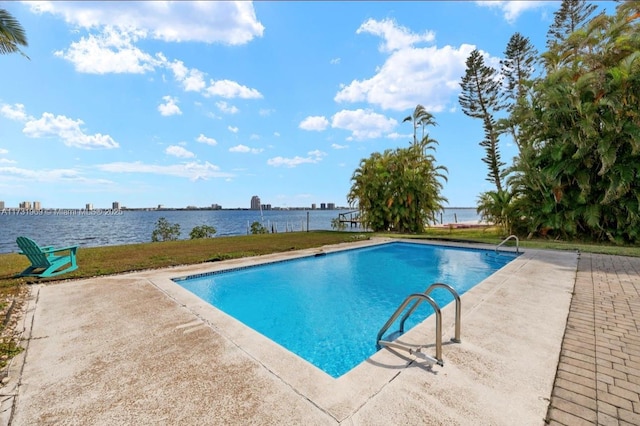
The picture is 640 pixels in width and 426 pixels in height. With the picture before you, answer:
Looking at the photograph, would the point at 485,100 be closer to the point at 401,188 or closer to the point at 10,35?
the point at 401,188

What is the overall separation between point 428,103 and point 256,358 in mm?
24135

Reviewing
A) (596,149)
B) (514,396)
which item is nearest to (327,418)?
(514,396)

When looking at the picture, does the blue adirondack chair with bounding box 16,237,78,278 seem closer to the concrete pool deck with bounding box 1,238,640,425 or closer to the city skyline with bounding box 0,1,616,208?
the concrete pool deck with bounding box 1,238,640,425

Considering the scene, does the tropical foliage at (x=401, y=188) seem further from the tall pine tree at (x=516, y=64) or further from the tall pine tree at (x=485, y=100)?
the tall pine tree at (x=516, y=64)

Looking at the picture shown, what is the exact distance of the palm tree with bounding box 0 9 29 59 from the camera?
24.0ft

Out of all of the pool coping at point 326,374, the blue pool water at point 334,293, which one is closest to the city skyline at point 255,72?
the blue pool water at point 334,293

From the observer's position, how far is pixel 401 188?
57.4 feet

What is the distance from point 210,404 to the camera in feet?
7.67

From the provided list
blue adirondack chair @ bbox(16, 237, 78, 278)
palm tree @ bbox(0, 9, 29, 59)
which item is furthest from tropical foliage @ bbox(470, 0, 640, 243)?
palm tree @ bbox(0, 9, 29, 59)

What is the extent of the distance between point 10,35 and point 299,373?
11462 mm

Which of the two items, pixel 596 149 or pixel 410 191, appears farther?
pixel 410 191

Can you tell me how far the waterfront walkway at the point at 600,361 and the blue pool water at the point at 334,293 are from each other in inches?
85.7

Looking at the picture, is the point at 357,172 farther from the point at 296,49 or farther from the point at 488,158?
the point at 488,158

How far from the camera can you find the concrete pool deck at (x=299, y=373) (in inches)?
87.0
